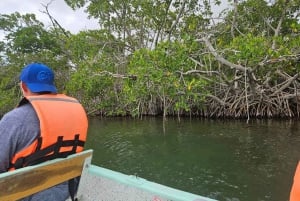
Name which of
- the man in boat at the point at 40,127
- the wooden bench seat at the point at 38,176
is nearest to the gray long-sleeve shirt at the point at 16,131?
the man in boat at the point at 40,127

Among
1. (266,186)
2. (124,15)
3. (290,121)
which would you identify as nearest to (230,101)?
(290,121)

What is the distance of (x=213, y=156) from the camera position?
6.19m

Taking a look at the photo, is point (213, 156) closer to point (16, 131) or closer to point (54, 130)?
point (54, 130)

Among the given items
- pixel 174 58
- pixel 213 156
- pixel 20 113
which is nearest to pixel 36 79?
pixel 20 113

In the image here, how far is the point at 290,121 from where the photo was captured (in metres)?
9.58

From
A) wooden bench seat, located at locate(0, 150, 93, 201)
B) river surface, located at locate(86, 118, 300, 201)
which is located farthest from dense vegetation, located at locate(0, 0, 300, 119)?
wooden bench seat, located at locate(0, 150, 93, 201)

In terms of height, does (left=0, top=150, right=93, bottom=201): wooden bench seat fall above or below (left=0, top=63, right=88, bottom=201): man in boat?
below

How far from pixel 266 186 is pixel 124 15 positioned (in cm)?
1273

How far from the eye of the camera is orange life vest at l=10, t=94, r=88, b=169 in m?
1.63

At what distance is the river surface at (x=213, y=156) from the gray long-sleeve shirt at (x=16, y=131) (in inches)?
127

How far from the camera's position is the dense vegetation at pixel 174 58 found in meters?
8.29

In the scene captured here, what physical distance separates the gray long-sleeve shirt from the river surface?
3230 millimetres

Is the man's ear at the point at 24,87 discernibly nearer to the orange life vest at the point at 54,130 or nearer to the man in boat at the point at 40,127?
the man in boat at the point at 40,127

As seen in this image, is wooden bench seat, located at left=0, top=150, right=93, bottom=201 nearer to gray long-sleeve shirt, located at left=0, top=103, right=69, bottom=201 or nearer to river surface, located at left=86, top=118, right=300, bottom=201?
gray long-sleeve shirt, located at left=0, top=103, right=69, bottom=201
